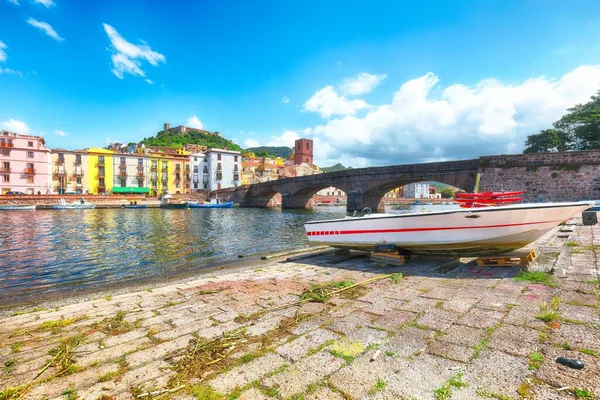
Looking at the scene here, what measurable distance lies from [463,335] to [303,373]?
1826 millimetres

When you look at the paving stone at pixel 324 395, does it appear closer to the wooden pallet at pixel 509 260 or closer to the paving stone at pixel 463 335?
the paving stone at pixel 463 335

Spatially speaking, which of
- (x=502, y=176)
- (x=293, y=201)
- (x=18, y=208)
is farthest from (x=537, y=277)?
(x=18, y=208)

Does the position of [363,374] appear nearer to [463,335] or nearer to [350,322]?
[350,322]

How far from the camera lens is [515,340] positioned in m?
3.01

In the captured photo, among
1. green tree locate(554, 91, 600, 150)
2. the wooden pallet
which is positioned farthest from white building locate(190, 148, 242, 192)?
the wooden pallet

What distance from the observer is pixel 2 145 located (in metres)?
55.5

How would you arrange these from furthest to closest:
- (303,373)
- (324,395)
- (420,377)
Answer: (303,373), (420,377), (324,395)

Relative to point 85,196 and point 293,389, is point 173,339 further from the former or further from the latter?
point 85,196

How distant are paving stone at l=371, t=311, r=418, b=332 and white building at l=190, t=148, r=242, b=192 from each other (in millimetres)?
75489

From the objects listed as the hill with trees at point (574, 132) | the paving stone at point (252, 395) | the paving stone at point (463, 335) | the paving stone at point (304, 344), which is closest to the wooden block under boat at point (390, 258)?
the paving stone at point (463, 335)

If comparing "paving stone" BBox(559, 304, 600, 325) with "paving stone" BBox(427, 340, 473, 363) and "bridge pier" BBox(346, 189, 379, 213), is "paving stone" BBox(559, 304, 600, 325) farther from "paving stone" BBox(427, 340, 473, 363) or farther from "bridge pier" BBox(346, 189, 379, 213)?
"bridge pier" BBox(346, 189, 379, 213)

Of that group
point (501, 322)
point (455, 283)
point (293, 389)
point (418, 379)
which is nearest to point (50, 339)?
point (293, 389)

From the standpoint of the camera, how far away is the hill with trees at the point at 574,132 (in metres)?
44.1

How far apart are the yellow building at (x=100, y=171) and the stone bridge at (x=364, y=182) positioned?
29.8 metres
